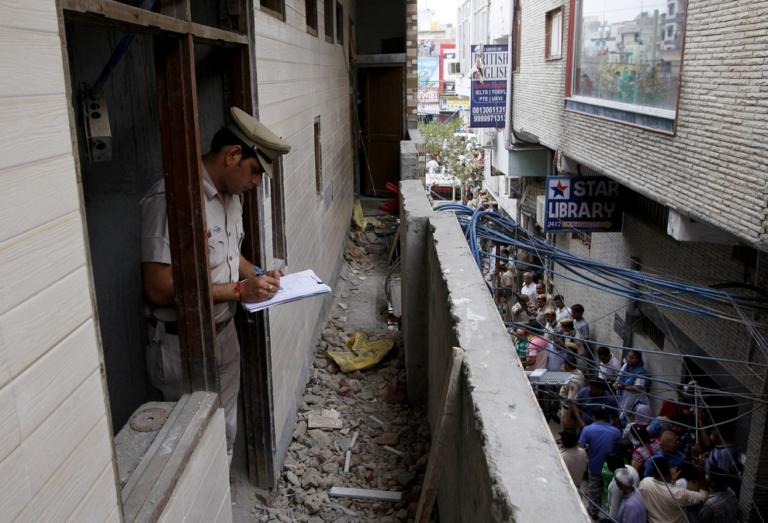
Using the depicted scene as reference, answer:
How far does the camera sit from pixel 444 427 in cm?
352

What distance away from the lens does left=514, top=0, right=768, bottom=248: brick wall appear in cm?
677

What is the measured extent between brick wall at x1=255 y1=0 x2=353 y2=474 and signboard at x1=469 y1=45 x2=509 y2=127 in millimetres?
11414

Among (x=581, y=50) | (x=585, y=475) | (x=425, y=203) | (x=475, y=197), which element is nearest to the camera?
(x=425, y=203)

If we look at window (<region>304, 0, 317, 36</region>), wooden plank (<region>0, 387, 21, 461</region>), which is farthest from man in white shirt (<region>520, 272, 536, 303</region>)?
wooden plank (<region>0, 387, 21, 461</region>)

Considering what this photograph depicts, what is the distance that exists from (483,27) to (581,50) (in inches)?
871

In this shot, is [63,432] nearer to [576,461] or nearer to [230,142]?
[230,142]

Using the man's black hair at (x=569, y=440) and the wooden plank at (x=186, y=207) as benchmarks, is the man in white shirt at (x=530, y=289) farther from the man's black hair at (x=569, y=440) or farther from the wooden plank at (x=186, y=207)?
the wooden plank at (x=186, y=207)

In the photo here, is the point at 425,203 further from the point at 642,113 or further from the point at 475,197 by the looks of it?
the point at 475,197

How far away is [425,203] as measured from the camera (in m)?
6.98

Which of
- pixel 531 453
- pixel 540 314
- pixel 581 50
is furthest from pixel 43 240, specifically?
pixel 581 50

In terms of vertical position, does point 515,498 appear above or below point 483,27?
below

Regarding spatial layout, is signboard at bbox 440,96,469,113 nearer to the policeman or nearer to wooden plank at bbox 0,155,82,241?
the policeman

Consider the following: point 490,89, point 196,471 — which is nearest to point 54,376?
point 196,471

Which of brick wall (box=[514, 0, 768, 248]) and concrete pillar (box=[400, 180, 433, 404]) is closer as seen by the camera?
concrete pillar (box=[400, 180, 433, 404])
